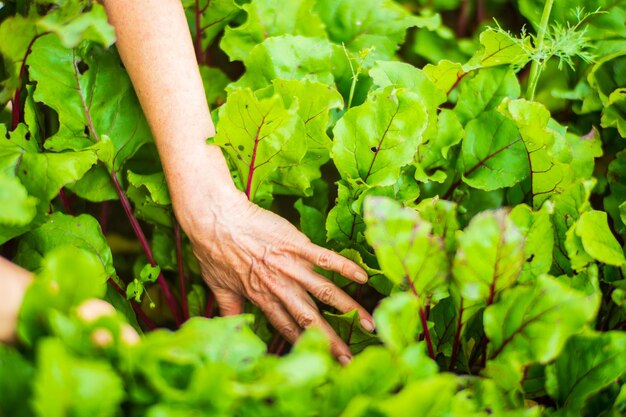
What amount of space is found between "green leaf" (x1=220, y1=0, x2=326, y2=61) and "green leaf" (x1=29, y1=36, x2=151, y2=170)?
151mm

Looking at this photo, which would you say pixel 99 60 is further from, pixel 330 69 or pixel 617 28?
pixel 617 28

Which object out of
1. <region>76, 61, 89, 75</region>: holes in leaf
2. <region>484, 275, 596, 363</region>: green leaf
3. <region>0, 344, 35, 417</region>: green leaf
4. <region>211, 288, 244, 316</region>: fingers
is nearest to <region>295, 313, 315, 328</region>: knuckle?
<region>211, 288, 244, 316</region>: fingers

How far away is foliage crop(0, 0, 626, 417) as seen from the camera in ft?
1.46

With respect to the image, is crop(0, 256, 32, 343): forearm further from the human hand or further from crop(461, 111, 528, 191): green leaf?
crop(461, 111, 528, 191): green leaf

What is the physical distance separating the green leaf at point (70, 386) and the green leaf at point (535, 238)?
39 centimetres

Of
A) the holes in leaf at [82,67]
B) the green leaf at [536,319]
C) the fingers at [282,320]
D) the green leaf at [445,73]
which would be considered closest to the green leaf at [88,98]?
the holes in leaf at [82,67]

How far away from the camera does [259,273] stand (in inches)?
27.4

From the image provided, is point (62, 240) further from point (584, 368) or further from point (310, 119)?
point (584, 368)

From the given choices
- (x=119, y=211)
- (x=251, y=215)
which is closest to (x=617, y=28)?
(x=251, y=215)

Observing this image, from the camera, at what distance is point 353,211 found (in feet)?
2.25

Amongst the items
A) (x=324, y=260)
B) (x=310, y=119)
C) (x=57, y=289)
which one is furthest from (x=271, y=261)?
(x=57, y=289)

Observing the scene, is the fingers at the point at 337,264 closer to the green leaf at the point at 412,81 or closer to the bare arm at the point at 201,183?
the bare arm at the point at 201,183

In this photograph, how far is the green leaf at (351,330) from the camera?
2.11 ft

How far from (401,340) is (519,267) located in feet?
0.41
